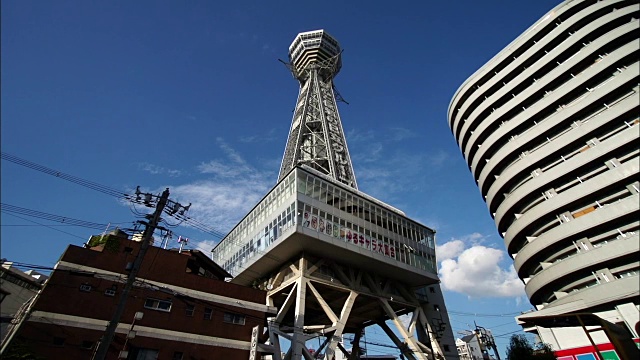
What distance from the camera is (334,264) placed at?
4097 cm

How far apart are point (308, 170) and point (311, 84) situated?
52596 mm

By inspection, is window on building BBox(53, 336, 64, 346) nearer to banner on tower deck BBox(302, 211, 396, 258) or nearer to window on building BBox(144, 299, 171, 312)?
window on building BBox(144, 299, 171, 312)

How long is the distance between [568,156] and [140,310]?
44.2 meters

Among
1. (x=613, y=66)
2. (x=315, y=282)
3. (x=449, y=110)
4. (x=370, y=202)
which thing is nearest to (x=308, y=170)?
(x=370, y=202)

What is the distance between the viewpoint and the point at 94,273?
25312 millimetres

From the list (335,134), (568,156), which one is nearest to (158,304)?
(568,156)

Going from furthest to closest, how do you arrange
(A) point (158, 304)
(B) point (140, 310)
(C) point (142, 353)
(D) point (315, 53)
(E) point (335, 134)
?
(D) point (315, 53)
(E) point (335, 134)
(A) point (158, 304)
(B) point (140, 310)
(C) point (142, 353)

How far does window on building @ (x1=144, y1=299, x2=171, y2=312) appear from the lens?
26547 mm

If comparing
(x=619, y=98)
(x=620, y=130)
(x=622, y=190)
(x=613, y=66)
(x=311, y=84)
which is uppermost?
(x=311, y=84)

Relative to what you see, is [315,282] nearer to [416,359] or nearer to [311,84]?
[416,359]

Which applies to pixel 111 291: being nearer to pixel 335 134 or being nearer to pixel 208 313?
pixel 208 313

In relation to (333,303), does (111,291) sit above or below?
below

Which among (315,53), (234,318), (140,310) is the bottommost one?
(140,310)

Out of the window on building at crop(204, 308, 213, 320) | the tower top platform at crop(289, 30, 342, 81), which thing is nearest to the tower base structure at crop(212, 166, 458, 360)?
the window on building at crop(204, 308, 213, 320)
